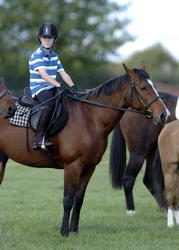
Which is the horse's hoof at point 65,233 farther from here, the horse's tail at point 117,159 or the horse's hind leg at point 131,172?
the horse's tail at point 117,159

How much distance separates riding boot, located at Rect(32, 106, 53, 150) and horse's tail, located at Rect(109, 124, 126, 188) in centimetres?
288

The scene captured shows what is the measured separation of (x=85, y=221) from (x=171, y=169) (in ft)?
4.97

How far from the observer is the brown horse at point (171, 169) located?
7746mm

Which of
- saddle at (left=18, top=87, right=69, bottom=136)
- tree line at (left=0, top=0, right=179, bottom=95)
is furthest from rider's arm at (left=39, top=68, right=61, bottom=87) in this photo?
tree line at (left=0, top=0, right=179, bottom=95)

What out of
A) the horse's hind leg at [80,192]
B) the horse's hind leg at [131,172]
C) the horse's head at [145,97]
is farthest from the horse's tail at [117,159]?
the horse's head at [145,97]

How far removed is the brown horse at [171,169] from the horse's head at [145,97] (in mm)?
1115

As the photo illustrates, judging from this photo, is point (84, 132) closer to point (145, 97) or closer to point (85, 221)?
point (145, 97)

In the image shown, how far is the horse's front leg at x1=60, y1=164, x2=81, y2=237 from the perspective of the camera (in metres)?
6.98

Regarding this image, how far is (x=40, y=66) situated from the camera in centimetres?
704

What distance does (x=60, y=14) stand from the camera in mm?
36000

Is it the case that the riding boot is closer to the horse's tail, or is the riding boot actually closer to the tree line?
the horse's tail

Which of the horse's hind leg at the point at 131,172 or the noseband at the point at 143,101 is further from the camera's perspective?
the horse's hind leg at the point at 131,172

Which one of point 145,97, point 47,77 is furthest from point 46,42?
point 145,97

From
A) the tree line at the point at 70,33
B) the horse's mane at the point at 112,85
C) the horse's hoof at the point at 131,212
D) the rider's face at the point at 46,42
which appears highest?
the rider's face at the point at 46,42
